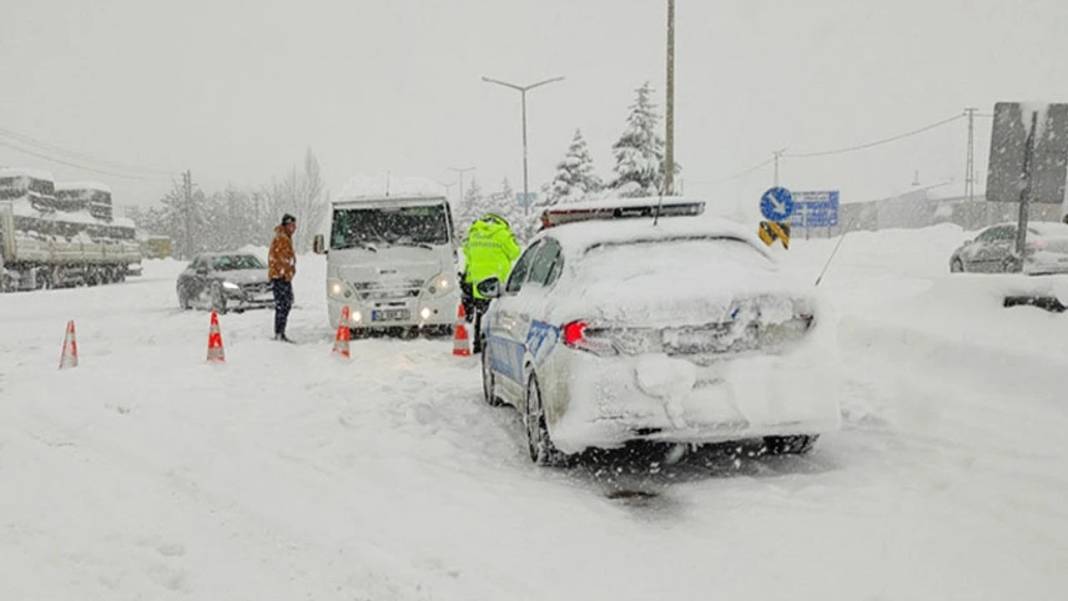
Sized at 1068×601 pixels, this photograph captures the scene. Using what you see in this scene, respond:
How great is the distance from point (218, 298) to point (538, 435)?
669 inches

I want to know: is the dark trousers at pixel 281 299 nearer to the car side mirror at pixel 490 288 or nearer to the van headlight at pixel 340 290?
the van headlight at pixel 340 290

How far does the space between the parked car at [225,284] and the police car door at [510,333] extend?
46.0 feet

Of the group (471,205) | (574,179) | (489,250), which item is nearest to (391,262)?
(489,250)

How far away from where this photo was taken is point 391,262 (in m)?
13.2

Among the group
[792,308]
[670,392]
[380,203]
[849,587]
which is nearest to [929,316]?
[792,308]

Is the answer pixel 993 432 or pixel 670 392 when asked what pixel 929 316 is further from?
pixel 670 392

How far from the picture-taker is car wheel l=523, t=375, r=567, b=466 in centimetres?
566

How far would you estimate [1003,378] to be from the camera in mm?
7262

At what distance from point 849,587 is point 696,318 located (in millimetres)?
1852

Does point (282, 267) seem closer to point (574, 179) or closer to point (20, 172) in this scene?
point (20, 172)

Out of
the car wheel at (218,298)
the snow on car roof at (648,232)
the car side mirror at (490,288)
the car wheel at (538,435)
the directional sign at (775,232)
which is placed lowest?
the car wheel at (218,298)

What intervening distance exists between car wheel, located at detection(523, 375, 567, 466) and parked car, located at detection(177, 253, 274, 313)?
1629 centimetres

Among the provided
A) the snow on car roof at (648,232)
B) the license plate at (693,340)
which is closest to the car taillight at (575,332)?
the license plate at (693,340)

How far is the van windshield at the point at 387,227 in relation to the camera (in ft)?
44.9
